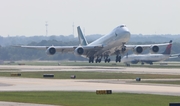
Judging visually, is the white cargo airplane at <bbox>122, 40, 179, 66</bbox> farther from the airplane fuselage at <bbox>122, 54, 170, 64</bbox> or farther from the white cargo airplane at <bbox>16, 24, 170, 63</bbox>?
the white cargo airplane at <bbox>16, 24, 170, 63</bbox>

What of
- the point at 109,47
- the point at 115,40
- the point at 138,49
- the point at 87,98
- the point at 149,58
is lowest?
the point at 87,98

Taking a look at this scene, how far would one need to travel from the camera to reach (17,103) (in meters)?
39.5

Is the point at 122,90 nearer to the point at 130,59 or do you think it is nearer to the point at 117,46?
the point at 117,46

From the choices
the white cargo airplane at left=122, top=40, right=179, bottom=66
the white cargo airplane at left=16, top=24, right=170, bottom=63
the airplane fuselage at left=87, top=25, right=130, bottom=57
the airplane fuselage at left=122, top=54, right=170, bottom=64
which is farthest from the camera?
the airplane fuselage at left=122, top=54, right=170, bottom=64

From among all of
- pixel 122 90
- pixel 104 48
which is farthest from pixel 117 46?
pixel 122 90

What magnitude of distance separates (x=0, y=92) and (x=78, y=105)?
447 inches

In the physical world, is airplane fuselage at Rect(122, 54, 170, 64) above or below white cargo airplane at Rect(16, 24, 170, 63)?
below

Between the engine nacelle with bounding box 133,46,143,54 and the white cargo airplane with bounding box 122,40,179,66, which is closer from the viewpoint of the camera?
the engine nacelle with bounding box 133,46,143,54

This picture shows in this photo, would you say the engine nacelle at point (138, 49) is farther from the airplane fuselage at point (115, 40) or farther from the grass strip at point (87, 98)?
the grass strip at point (87, 98)

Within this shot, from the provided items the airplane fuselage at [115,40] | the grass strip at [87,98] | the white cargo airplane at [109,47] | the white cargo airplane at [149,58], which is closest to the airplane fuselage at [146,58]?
the white cargo airplane at [149,58]

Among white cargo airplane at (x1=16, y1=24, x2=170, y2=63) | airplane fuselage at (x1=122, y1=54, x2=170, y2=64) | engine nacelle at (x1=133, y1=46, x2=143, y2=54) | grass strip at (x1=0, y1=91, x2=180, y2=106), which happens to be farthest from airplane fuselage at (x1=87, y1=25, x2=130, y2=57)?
grass strip at (x1=0, y1=91, x2=180, y2=106)

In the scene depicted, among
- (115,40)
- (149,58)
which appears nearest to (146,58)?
(149,58)

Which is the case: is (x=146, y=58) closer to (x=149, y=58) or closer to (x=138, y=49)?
(x=149, y=58)

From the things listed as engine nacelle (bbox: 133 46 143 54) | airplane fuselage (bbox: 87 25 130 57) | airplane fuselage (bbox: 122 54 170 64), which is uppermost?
airplane fuselage (bbox: 87 25 130 57)
